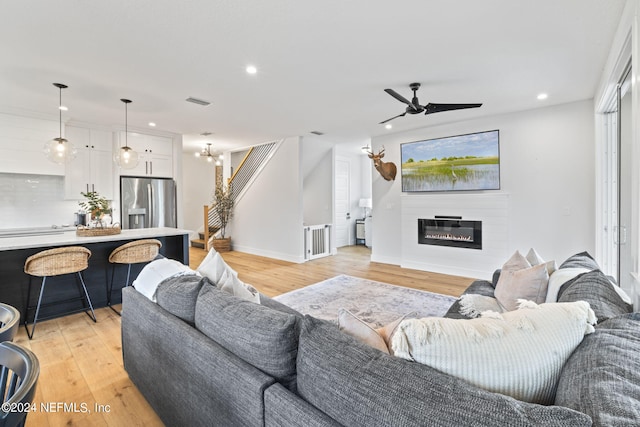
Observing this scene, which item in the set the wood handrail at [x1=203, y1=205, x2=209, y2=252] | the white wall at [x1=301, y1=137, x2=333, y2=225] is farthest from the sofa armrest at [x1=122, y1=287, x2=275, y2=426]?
the wood handrail at [x1=203, y1=205, x2=209, y2=252]

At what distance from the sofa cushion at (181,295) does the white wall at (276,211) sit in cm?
456

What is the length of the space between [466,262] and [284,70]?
414cm

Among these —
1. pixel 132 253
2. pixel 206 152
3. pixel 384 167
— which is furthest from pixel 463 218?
pixel 206 152

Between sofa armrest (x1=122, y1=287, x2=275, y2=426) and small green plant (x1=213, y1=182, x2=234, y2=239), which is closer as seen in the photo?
sofa armrest (x1=122, y1=287, x2=275, y2=426)

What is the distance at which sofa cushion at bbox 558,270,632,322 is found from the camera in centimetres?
134

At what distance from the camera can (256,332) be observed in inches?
47.3

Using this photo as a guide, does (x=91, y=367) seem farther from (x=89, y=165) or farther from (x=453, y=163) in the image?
(x=453, y=163)

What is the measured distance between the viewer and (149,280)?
2.01 metres

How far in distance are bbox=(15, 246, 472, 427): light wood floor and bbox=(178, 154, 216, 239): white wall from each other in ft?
16.5

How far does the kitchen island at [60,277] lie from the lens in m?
3.10

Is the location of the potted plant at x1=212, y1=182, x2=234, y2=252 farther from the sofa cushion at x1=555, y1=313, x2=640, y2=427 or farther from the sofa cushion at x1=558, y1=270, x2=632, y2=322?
the sofa cushion at x1=555, y1=313, x2=640, y2=427

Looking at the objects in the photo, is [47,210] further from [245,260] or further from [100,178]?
[245,260]

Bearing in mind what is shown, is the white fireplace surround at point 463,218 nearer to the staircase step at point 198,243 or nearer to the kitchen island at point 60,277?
the kitchen island at point 60,277

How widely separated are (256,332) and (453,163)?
4.89m
